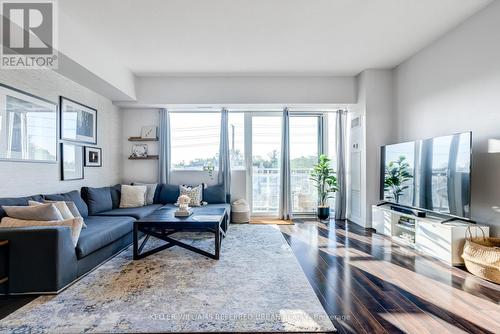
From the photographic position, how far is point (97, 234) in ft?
9.25

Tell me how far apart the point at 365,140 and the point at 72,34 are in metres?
4.75

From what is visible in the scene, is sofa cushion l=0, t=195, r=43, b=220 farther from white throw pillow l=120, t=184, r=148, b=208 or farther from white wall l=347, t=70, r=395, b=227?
white wall l=347, t=70, r=395, b=227

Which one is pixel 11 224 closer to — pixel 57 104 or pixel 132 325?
pixel 132 325

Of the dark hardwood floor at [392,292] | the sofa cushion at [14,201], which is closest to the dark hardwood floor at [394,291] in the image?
the dark hardwood floor at [392,292]

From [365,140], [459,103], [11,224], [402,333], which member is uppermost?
[459,103]

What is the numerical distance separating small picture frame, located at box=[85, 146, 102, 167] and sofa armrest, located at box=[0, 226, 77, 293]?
7.22ft

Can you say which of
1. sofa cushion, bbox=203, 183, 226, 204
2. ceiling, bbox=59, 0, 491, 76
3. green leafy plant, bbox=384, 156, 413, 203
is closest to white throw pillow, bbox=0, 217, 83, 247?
ceiling, bbox=59, 0, 491, 76

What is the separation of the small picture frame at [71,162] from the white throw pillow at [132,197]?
0.76m

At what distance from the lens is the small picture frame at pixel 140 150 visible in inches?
212

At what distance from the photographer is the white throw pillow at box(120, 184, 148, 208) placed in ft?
14.9

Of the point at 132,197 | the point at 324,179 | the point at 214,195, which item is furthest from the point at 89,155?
the point at 324,179

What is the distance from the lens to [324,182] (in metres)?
5.38

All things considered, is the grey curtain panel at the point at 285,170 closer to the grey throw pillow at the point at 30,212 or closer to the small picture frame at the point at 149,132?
the small picture frame at the point at 149,132

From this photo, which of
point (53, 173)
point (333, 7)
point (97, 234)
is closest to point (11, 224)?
point (97, 234)
